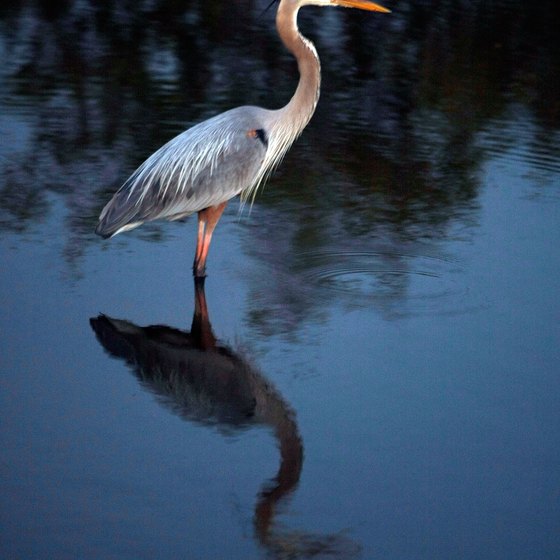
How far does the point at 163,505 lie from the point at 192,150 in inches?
122

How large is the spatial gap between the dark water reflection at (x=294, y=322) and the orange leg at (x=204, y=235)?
0.38 feet

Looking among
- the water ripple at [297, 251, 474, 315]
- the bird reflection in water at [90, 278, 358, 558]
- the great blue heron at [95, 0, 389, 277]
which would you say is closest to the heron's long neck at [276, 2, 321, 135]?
the great blue heron at [95, 0, 389, 277]

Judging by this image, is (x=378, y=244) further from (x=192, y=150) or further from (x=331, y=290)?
(x=192, y=150)

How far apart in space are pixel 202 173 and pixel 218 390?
190 cm

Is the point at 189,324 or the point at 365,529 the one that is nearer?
Answer: the point at 365,529

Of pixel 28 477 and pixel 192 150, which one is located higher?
pixel 192 150

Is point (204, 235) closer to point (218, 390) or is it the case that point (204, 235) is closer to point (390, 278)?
point (390, 278)

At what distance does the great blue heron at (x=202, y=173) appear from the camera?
7.01 meters

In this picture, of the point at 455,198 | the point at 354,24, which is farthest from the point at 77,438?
the point at 354,24

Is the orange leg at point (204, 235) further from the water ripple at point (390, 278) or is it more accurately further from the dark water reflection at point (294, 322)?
the water ripple at point (390, 278)

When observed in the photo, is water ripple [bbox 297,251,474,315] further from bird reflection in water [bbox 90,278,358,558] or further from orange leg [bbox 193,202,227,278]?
bird reflection in water [bbox 90,278,358,558]

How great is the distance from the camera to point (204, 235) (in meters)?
7.09

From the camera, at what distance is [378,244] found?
7664 millimetres

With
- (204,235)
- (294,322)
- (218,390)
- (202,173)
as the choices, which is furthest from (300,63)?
(218,390)
